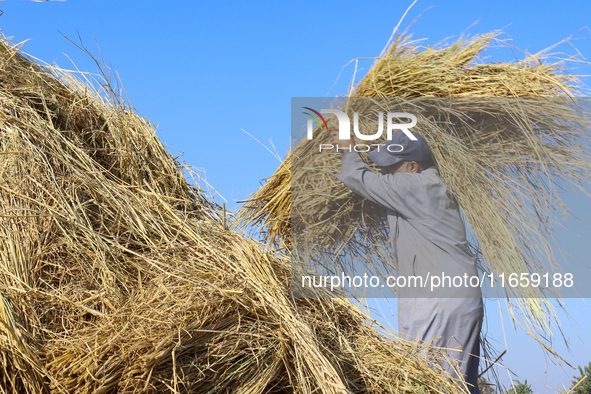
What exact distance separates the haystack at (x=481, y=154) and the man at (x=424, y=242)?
0.27 feet

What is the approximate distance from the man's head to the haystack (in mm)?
59

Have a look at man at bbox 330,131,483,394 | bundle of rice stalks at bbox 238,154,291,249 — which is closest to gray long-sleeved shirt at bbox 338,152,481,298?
man at bbox 330,131,483,394

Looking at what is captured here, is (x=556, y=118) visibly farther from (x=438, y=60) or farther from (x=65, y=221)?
(x=65, y=221)

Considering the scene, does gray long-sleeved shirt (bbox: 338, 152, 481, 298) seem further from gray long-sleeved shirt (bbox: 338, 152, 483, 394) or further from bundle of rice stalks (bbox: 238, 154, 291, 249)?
bundle of rice stalks (bbox: 238, 154, 291, 249)

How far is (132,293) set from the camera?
188 centimetres

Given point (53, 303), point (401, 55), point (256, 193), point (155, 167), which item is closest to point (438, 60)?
point (401, 55)

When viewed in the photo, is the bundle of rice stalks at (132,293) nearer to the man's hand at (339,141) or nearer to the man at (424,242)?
the man at (424,242)

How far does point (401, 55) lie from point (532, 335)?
1.45 m

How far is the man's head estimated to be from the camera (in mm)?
2473

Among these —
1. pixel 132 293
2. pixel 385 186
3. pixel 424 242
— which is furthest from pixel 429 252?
pixel 132 293

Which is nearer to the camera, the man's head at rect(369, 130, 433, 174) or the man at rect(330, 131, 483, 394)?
the man at rect(330, 131, 483, 394)

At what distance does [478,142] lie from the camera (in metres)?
2.54

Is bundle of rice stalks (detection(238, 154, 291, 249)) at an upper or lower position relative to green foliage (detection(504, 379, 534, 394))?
upper

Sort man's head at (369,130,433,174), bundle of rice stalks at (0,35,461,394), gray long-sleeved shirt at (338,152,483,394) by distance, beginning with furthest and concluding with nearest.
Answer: man's head at (369,130,433,174) < gray long-sleeved shirt at (338,152,483,394) < bundle of rice stalks at (0,35,461,394)
